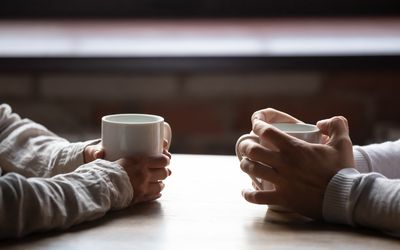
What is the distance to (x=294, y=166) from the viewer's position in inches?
31.5

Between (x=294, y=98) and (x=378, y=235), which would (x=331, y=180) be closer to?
(x=378, y=235)

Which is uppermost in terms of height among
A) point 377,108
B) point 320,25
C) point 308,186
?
point 320,25

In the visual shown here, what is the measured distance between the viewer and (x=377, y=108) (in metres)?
1.81

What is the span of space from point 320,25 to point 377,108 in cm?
32

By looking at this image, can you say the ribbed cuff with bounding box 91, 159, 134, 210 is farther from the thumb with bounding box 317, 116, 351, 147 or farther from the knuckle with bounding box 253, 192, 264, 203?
the thumb with bounding box 317, 116, 351, 147

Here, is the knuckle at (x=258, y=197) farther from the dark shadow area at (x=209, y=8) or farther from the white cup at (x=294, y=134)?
the dark shadow area at (x=209, y=8)

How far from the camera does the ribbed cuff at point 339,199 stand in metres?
0.78

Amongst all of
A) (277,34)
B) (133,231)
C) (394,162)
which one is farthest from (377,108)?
(133,231)

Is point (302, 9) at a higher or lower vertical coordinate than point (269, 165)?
higher

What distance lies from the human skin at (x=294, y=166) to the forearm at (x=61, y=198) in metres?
0.19

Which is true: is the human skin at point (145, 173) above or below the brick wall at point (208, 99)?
above

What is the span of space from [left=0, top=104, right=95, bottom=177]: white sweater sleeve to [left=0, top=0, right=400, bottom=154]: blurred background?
770mm

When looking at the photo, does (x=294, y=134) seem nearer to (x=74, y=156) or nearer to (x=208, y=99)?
(x=74, y=156)

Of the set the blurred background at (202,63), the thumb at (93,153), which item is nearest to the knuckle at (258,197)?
the thumb at (93,153)
